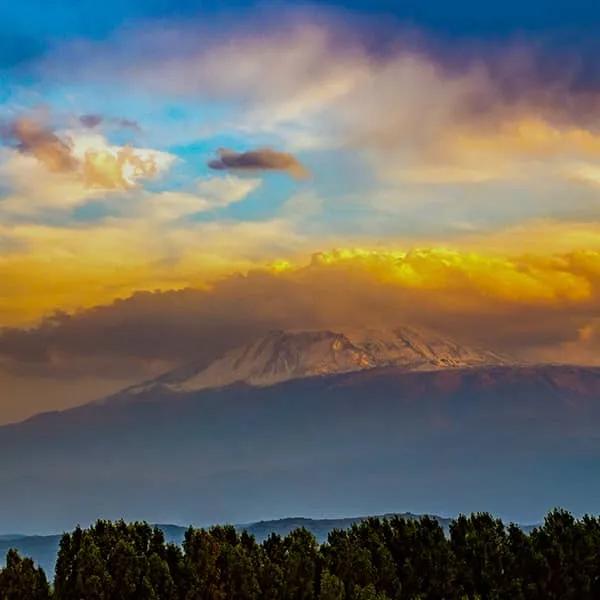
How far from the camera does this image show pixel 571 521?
246 ft

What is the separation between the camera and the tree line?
62438 millimetres

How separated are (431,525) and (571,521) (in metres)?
8.64

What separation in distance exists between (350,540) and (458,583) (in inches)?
261

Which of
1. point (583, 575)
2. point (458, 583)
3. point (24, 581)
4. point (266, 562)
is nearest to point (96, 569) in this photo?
point (24, 581)

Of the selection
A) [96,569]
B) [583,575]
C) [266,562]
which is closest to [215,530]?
[266,562]

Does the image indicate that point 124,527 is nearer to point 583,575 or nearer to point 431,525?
point 431,525

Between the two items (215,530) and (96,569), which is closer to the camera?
(96,569)

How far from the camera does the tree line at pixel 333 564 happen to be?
6244 centimetres

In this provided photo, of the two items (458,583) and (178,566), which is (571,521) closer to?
(458,583)

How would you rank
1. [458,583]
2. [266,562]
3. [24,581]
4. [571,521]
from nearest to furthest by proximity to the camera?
1. [24,581]
2. [266,562]
3. [458,583]
4. [571,521]

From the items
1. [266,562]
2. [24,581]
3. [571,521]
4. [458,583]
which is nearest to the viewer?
[24,581]

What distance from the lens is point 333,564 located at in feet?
220

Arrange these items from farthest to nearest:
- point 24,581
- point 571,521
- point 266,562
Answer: point 571,521 → point 266,562 → point 24,581

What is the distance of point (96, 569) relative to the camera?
204 ft
